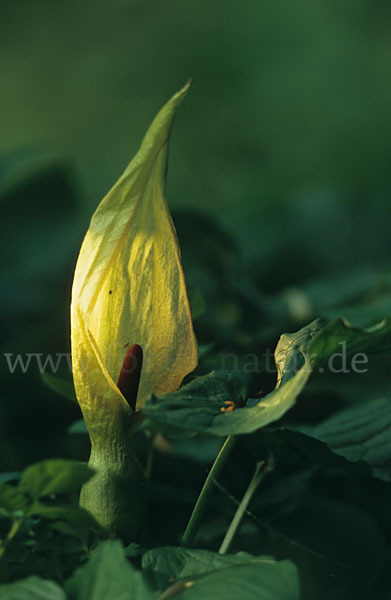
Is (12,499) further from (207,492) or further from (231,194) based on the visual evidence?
(231,194)

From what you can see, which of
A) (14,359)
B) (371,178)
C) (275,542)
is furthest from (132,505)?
(371,178)

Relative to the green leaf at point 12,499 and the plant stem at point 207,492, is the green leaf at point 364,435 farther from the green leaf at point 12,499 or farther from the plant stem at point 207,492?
the green leaf at point 12,499

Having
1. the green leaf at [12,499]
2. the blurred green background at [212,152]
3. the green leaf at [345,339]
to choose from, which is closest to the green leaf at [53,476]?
the green leaf at [12,499]

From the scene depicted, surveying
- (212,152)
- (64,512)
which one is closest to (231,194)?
(212,152)

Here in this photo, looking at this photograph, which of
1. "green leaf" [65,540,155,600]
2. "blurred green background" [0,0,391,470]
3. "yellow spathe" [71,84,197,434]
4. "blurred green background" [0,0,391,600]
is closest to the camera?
"green leaf" [65,540,155,600]

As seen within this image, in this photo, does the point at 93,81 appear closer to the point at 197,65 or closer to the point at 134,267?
the point at 197,65

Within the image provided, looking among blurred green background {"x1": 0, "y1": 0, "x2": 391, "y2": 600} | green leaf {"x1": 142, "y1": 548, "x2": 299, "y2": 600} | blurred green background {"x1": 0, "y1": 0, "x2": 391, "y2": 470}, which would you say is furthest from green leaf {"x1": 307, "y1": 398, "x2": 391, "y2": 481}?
blurred green background {"x1": 0, "y1": 0, "x2": 391, "y2": 470}

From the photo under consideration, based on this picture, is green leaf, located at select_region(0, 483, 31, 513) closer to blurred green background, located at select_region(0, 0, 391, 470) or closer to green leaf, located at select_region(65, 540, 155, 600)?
green leaf, located at select_region(65, 540, 155, 600)
